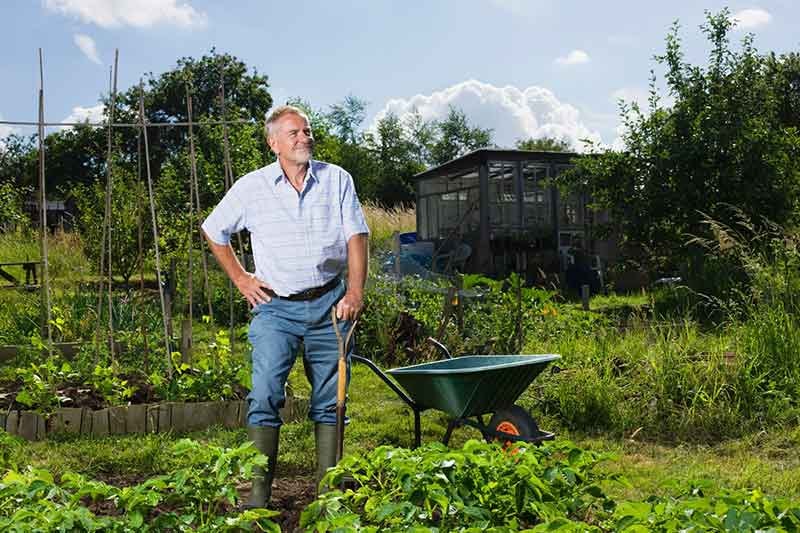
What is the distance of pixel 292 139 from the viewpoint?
10.7 ft

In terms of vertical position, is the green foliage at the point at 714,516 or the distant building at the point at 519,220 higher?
the distant building at the point at 519,220

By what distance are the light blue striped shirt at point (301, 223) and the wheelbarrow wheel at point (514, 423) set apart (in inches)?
33.6

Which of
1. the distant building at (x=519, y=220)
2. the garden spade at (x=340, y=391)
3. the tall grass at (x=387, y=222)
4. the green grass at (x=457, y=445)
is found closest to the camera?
the garden spade at (x=340, y=391)

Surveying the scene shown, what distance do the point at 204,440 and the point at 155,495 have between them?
2547 mm

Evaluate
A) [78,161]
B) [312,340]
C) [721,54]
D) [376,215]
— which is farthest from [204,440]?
[78,161]

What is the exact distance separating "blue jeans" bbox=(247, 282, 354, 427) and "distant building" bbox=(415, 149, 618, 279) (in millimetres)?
12068

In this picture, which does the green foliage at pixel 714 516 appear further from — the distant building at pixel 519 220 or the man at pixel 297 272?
the distant building at pixel 519 220

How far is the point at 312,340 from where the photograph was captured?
325 centimetres

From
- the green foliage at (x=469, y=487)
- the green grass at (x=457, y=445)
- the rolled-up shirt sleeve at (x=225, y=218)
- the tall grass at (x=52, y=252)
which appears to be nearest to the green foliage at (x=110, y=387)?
the green grass at (x=457, y=445)

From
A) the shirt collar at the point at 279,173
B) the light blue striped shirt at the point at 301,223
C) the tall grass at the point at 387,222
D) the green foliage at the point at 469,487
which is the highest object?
the tall grass at the point at 387,222

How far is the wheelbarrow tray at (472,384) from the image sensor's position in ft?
10.8

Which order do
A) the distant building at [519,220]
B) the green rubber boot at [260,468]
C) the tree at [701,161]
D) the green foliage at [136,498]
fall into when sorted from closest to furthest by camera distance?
1. the green foliage at [136,498]
2. the green rubber boot at [260,468]
3. the tree at [701,161]
4. the distant building at [519,220]

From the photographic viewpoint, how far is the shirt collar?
129 inches

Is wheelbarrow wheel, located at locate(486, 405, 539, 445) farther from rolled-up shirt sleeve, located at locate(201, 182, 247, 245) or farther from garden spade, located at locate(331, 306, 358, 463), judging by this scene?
rolled-up shirt sleeve, located at locate(201, 182, 247, 245)
